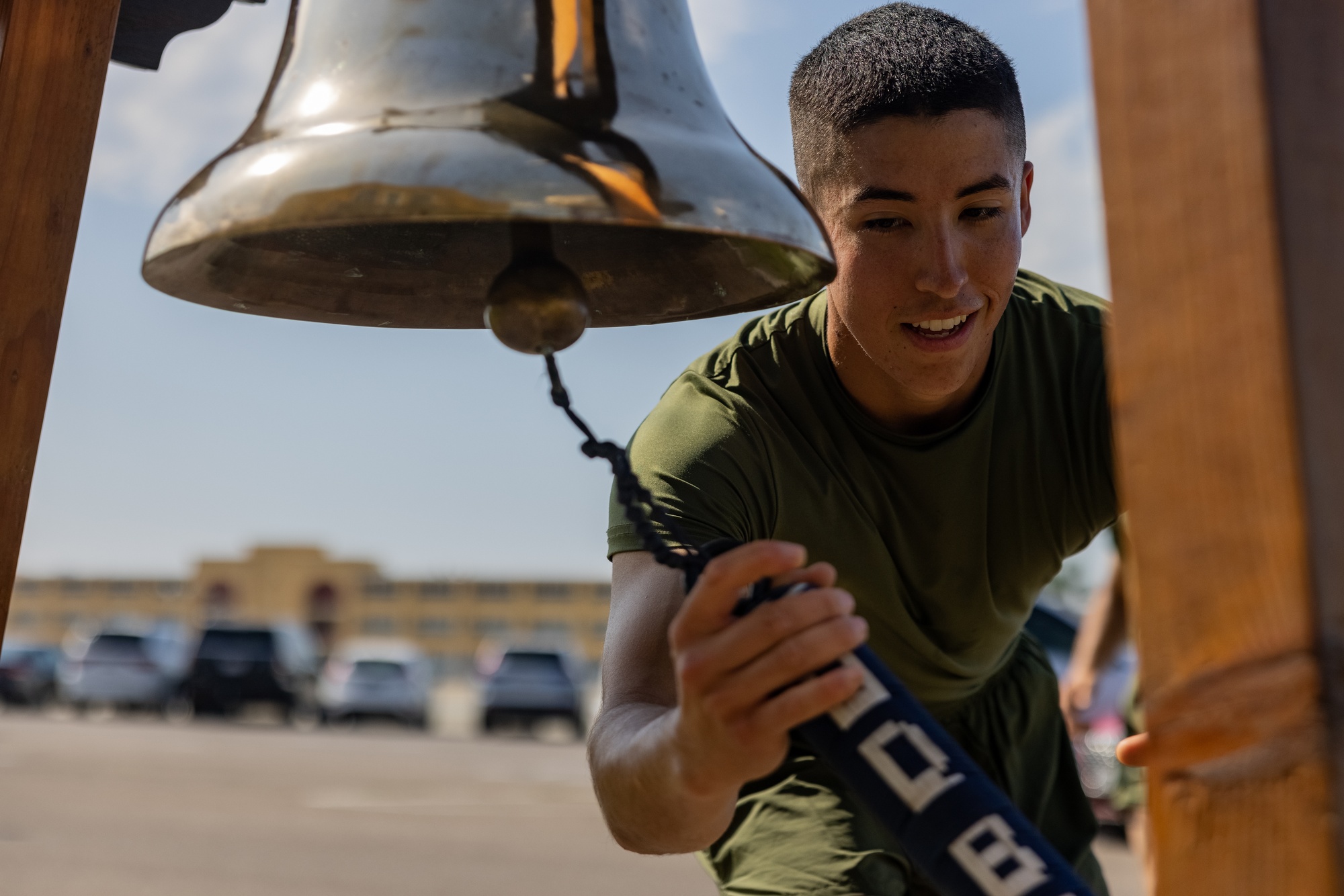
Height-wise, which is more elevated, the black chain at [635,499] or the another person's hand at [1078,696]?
the black chain at [635,499]

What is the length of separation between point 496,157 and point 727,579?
1.20ft

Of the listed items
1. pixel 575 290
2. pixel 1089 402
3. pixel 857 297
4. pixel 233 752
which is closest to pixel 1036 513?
pixel 1089 402

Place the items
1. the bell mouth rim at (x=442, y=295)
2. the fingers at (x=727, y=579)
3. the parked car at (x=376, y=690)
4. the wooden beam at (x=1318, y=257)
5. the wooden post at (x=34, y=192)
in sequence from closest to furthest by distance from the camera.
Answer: the wooden beam at (x=1318, y=257) < the fingers at (x=727, y=579) < the bell mouth rim at (x=442, y=295) < the wooden post at (x=34, y=192) < the parked car at (x=376, y=690)

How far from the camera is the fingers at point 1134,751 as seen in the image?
3.15ft

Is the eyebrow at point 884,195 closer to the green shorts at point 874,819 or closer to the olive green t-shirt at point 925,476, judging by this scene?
the olive green t-shirt at point 925,476

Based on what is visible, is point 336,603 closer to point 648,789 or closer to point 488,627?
point 488,627

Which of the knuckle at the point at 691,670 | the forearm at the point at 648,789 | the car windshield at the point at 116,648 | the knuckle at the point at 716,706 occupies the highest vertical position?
the knuckle at the point at 691,670

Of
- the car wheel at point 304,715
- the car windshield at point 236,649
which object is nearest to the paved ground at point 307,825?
the car windshield at point 236,649

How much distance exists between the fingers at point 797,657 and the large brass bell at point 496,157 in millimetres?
335

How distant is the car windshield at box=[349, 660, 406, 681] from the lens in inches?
805

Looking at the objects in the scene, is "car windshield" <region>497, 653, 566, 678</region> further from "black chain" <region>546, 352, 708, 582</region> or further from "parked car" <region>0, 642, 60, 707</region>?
"black chain" <region>546, 352, 708, 582</region>

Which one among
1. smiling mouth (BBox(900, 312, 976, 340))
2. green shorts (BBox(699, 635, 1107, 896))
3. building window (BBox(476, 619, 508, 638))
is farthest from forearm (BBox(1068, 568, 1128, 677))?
building window (BBox(476, 619, 508, 638))

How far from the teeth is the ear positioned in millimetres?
312

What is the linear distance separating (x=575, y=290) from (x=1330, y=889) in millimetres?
786
